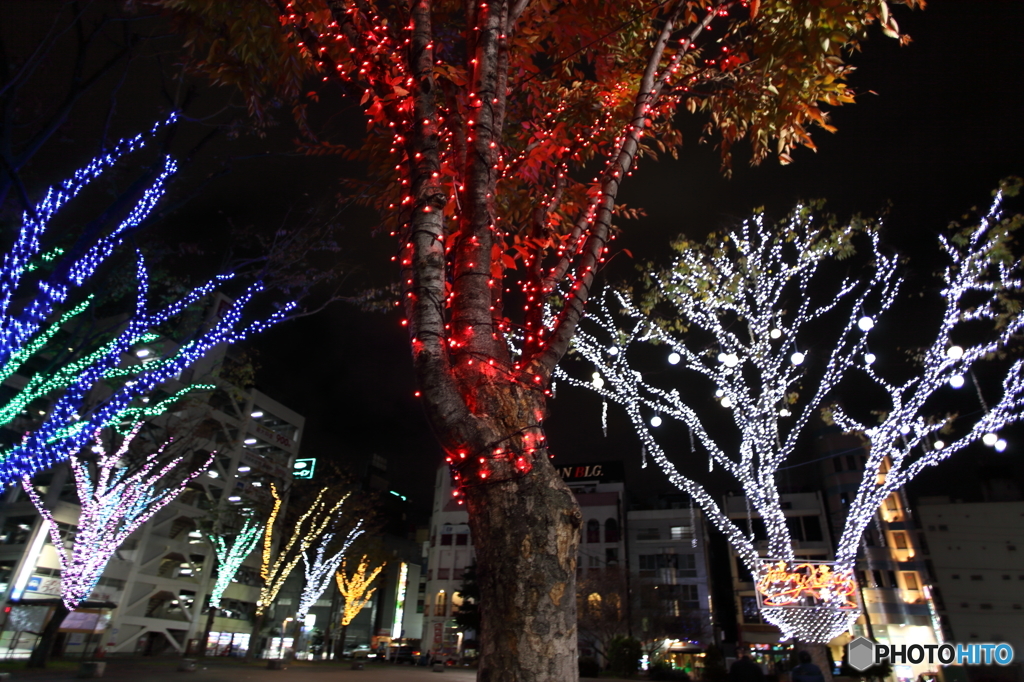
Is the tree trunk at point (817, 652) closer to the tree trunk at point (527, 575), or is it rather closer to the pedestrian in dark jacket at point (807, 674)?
the pedestrian in dark jacket at point (807, 674)

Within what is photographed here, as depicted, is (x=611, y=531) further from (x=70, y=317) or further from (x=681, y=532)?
(x=70, y=317)

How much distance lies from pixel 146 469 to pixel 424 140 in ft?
56.5

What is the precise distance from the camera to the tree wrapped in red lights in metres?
2.76

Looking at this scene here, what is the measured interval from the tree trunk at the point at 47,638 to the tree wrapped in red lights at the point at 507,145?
18287 mm

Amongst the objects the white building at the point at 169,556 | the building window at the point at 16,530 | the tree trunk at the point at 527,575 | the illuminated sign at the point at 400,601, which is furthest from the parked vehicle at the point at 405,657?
the tree trunk at the point at 527,575

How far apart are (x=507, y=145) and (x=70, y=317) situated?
331 inches

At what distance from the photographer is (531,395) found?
3.23 meters

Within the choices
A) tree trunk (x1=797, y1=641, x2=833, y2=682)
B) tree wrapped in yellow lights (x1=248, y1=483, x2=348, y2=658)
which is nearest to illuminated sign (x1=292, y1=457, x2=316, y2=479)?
tree wrapped in yellow lights (x1=248, y1=483, x2=348, y2=658)

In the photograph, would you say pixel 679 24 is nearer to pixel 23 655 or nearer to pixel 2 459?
pixel 2 459

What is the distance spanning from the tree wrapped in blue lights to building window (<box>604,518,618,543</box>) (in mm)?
Answer: 39429

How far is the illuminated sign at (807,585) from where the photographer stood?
10.8 meters

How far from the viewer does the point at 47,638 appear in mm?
16656

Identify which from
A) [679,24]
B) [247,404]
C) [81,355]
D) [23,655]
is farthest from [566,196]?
[247,404]

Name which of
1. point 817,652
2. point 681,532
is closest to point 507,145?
point 817,652
